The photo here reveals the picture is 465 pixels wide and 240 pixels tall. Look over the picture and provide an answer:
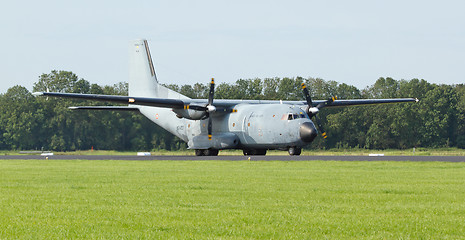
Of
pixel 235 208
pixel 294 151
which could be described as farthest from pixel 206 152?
pixel 235 208

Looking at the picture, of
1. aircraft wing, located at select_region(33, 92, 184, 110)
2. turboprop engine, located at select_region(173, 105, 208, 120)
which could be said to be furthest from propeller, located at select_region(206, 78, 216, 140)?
aircraft wing, located at select_region(33, 92, 184, 110)

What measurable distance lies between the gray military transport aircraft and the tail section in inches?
22.7

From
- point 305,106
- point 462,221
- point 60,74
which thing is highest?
point 60,74

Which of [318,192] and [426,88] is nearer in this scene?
[318,192]

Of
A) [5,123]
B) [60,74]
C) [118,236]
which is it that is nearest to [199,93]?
[60,74]

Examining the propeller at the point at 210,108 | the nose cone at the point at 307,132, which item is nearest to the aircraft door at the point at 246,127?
the propeller at the point at 210,108

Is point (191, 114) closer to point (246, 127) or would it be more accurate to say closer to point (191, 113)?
point (191, 113)

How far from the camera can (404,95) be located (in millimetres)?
89562

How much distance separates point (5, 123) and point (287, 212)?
77.9 m

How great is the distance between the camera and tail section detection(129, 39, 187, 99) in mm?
54219

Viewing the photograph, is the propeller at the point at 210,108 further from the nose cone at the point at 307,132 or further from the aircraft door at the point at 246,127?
the nose cone at the point at 307,132

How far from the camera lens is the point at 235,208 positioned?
13469 millimetres

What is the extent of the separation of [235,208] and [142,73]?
42659 millimetres

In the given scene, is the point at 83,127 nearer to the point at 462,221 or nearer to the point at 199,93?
the point at 199,93
